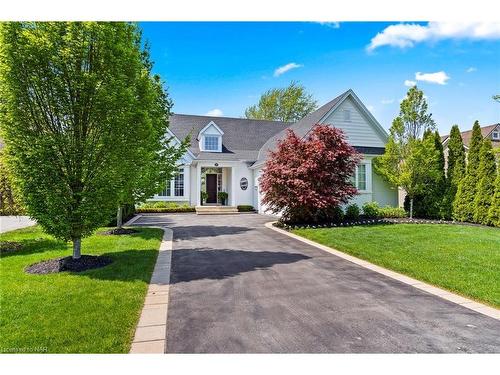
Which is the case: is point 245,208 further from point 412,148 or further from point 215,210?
point 412,148

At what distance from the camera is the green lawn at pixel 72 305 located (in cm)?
337

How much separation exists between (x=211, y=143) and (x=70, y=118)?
55.0 feet

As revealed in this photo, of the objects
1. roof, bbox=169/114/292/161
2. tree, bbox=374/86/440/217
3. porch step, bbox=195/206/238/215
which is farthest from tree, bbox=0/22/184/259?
roof, bbox=169/114/292/161

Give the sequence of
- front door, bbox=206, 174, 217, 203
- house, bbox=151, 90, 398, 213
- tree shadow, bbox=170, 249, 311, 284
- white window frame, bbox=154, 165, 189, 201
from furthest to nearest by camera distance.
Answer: front door, bbox=206, 174, 217, 203, white window frame, bbox=154, 165, 189, 201, house, bbox=151, 90, 398, 213, tree shadow, bbox=170, 249, 311, 284

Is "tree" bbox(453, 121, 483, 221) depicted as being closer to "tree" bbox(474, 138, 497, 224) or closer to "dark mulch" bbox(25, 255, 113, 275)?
"tree" bbox(474, 138, 497, 224)

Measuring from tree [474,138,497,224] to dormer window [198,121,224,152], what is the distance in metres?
15.5

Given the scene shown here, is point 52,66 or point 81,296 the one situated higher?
point 52,66

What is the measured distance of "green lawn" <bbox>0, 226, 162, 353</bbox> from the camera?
11.1ft

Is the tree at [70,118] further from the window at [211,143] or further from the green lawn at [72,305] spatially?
the window at [211,143]

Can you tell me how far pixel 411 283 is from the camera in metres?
5.66

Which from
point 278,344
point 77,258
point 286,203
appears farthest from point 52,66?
point 286,203

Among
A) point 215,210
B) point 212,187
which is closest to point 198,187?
point 215,210
